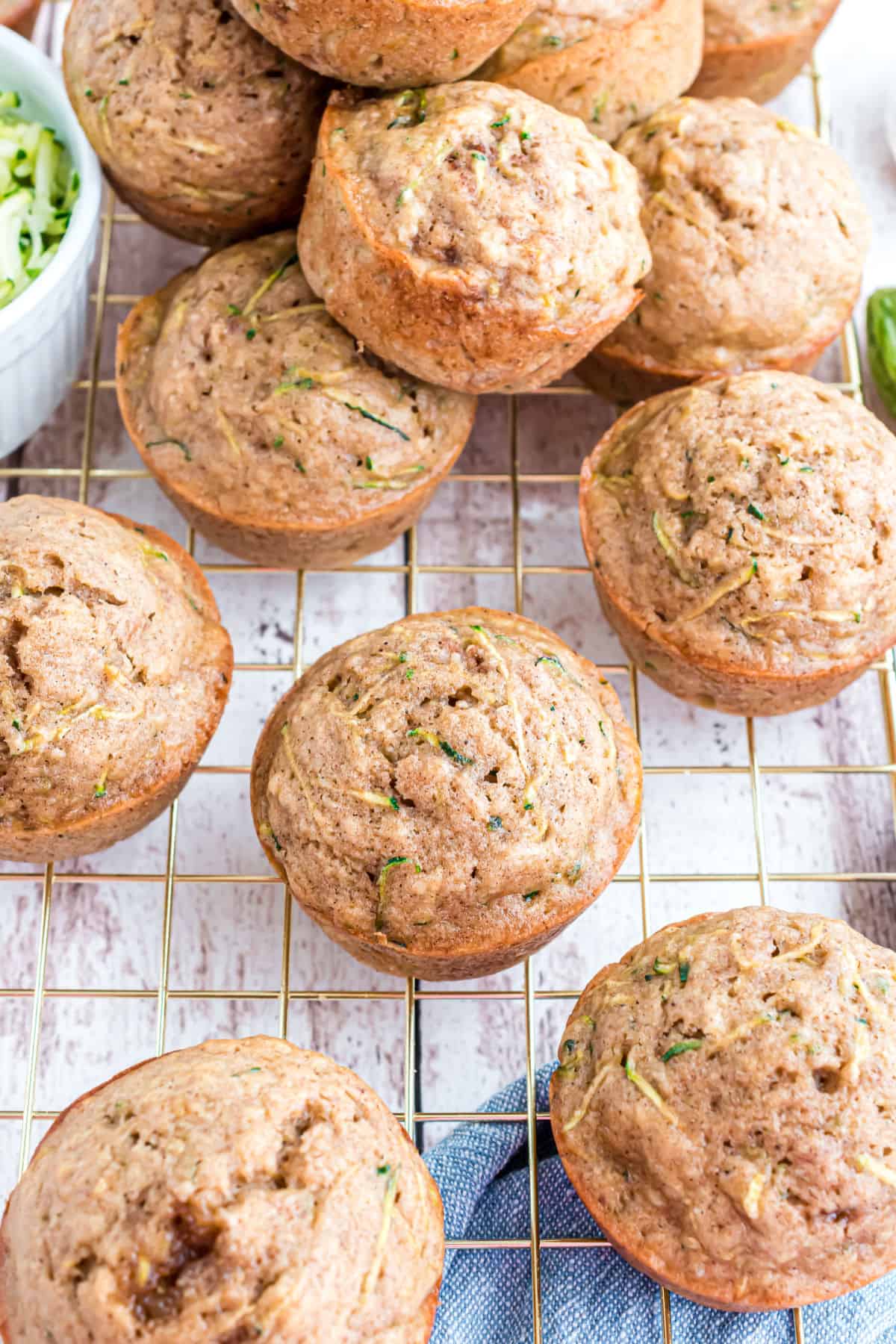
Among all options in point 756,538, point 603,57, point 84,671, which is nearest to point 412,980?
point 84,671

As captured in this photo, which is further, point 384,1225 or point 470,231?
point 470,231

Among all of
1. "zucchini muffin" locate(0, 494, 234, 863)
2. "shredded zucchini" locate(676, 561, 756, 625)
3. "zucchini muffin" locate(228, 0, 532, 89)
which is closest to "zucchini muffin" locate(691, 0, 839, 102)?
"zucchini muffin" locate(228, 0, 532, 89)

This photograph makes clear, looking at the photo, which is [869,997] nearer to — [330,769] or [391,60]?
[330,769]

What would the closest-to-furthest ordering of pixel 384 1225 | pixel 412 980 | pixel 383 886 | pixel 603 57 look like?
pixel 384 1225, pixel 383 886, pixel 603 57, pixel 412 980

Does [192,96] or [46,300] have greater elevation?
[192,96]

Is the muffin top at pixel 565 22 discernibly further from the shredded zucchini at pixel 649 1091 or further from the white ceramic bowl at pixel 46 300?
the shredded zucchini at pixel 649 1091

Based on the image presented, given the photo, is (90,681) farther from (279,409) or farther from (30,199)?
(30,199)

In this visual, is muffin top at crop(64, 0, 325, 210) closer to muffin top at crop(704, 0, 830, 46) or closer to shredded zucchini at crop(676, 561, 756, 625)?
muffin top at crop(704, 0, 830, 46)

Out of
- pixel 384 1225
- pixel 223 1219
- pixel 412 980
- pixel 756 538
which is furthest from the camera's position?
pixel 412 980
